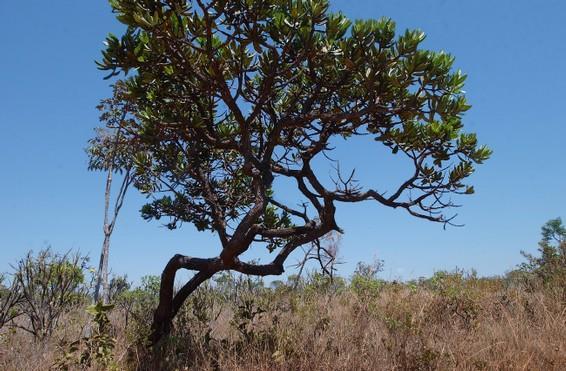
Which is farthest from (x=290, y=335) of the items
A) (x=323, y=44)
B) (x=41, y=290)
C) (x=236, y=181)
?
(x=41, y=290)

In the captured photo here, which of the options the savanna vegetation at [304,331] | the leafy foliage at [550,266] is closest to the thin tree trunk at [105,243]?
the savanna vegetation at [304,331]

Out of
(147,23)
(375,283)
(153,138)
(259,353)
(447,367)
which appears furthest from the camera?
(375,283)

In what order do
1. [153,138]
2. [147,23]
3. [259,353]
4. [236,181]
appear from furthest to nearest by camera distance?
[236,181] < [153,138] < [259,353] < [147,23]

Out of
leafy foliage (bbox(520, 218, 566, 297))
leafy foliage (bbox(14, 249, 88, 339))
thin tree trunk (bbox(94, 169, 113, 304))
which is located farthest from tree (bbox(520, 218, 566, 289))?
thin tree trunk (bbox(94, 169, 113, 304))

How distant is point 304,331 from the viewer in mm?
6301

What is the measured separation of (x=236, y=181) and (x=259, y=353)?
2.76 meters

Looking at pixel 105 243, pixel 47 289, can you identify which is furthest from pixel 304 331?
pixel 105 243

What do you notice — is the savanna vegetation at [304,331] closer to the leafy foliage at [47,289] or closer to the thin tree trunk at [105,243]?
the leafy foliage at [47,289]

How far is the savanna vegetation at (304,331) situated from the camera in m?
5.00

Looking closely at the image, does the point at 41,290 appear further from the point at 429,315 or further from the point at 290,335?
the point at 429,315

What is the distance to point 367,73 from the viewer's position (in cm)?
496

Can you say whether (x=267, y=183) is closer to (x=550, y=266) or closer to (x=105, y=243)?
(x=550, y=266)

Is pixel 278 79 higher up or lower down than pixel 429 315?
higher up

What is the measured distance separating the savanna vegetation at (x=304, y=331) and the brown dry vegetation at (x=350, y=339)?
0.02 meters
